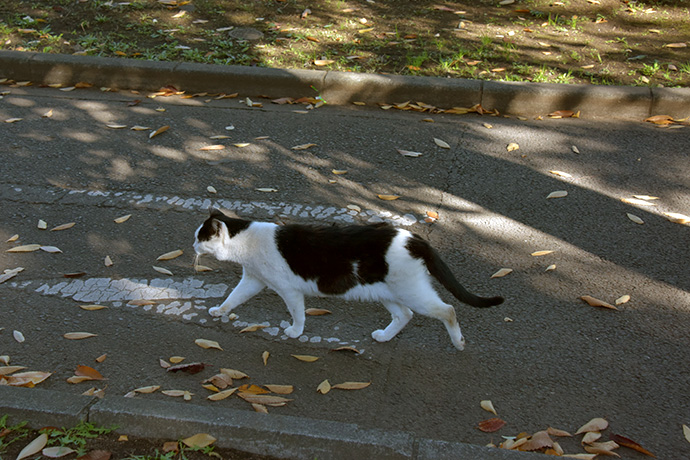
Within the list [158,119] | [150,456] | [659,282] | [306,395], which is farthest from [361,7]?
[150,456]

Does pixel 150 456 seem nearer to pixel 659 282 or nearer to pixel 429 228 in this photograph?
pixel 429 228

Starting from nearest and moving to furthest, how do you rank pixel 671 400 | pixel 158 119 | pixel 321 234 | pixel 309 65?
pixel 671 400, pixel 321 234, pixel 158 119, pixel 309 65

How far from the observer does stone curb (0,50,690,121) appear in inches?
224

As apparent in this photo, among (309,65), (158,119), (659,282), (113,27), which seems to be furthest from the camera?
(113,27)

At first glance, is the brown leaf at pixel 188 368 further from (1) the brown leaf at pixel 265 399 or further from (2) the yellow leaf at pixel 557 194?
(2) the yellow leaf at pixel 557 194

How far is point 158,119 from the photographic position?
5.80 metres

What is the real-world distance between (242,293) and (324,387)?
0.76 m

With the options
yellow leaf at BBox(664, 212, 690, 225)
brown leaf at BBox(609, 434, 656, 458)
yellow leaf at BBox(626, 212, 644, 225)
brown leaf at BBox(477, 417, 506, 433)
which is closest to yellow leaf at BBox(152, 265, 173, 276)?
brown leaf at BBox(477, 417, 506, 433)

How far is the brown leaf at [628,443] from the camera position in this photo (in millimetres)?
2566

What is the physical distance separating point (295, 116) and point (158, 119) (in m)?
1.30

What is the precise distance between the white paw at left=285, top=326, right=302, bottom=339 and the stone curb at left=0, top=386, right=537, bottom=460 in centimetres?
78

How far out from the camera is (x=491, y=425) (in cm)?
272

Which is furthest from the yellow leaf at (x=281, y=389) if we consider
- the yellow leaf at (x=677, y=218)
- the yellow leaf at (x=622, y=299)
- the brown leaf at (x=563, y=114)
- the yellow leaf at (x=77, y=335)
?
the brown leaf at (x=563, y=114)

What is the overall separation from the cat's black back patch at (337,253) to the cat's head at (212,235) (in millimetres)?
324
